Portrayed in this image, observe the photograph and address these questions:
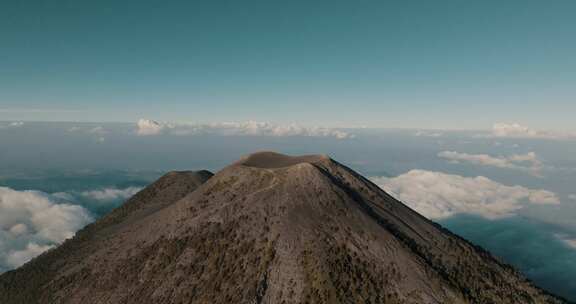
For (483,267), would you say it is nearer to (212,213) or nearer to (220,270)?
(220,270)

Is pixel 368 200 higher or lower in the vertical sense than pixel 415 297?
higher

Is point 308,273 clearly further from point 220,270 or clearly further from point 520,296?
point 520,296

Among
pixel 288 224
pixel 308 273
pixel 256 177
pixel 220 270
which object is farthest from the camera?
pixel 256 177

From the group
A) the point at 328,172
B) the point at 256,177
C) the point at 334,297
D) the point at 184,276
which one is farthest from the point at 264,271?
the point at 328,172

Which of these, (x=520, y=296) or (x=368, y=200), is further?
(x=368, y=200)

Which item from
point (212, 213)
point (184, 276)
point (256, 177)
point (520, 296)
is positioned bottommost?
point (520, 296)

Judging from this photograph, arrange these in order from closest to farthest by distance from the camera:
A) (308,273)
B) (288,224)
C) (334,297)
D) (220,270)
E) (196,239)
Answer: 1. (334,297)
2. (308,273)
3. (220,270)
4. (288,224)
5. (196,239)
